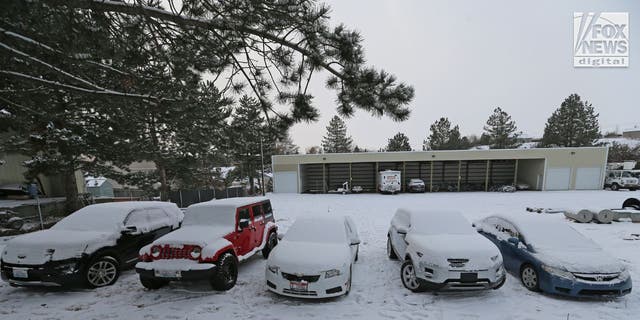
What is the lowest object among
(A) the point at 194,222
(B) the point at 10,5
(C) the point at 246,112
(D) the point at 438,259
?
(D) the point at 438,259

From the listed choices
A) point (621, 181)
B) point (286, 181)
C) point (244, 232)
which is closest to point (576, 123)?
point (621, 181)

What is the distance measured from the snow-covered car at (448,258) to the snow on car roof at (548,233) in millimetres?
1151

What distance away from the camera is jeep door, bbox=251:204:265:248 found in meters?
6.50

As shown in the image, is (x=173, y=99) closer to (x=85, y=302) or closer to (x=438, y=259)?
(x=85, y=302)

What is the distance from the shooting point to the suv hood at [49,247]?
15.3 feet

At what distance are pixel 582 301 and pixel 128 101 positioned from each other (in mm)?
9137

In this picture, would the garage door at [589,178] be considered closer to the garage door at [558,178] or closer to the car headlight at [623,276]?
the garage door at [558,178]

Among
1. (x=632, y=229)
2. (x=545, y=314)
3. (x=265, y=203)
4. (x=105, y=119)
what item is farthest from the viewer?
(x=632, y=229)

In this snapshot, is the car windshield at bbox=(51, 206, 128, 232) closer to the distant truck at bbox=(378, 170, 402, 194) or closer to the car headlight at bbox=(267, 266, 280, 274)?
the car headlight at bbox=(267, 266, 280, 274)

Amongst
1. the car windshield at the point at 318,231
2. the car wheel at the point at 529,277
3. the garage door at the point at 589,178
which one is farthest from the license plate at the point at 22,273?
the garage door at the point at 589,178

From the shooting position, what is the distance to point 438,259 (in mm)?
4695

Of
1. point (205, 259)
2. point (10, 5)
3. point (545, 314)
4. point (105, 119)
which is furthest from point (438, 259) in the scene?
point (105, 119)

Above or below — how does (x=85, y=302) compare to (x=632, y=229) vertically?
above

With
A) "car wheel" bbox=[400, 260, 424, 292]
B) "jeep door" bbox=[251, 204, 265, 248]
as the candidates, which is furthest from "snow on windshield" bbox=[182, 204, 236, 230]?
"car wheel" bbox=[400, 260, 424, 292]
